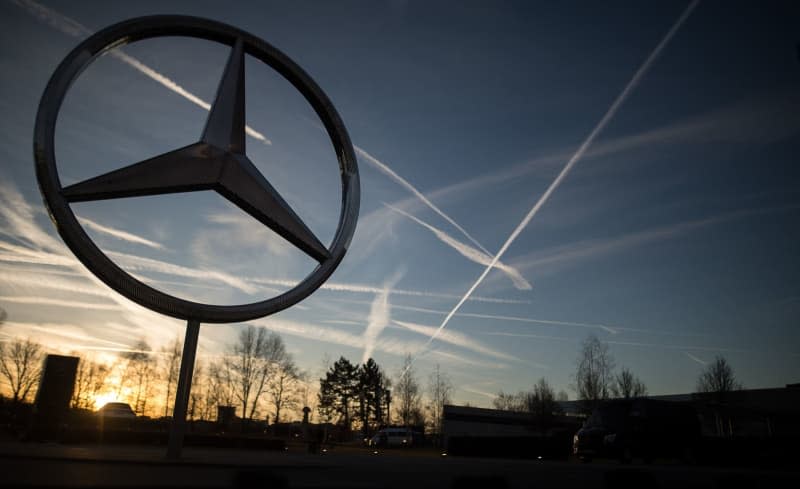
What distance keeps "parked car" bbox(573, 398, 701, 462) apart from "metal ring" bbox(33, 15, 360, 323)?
41.5ft

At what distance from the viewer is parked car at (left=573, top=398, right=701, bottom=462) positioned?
20078mm

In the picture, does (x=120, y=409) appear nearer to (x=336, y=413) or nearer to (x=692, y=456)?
(x=692, y=456)

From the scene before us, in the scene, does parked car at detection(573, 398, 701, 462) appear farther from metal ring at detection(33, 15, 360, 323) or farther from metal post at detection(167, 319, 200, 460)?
metal post at detection(167, 319, 200, 460)

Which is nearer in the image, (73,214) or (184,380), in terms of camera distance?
(73,214)

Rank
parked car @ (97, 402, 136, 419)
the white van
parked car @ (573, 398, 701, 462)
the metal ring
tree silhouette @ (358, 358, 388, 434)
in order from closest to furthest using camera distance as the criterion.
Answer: the metal ring → parked car @ (573, 398, 701, 462) → parked car @ (97, 402, 136, 419) → the white van → tree silhouette @ (358, 358, 388, 434)

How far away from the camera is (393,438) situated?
57.7 metres

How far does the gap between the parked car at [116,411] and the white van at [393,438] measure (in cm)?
2634

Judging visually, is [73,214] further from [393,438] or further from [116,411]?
[393,438]

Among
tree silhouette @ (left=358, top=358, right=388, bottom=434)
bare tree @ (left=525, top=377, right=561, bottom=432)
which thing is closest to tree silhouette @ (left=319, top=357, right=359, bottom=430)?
tree silhouette @ (left=358, top=358, right=388, bottom=434)

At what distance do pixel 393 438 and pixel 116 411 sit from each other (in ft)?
96.2

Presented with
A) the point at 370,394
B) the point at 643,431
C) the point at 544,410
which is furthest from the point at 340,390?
the point at 643,431

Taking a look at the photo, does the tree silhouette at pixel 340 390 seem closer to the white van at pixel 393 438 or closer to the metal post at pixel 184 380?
the white van at pixel 393 438

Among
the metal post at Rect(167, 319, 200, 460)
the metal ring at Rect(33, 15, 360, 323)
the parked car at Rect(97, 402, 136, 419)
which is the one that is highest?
the metal ring at Rect(33, 15, 360, 323)

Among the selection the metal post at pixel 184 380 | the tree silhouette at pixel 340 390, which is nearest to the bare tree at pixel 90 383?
the tree silhouette at pixel 340 390
